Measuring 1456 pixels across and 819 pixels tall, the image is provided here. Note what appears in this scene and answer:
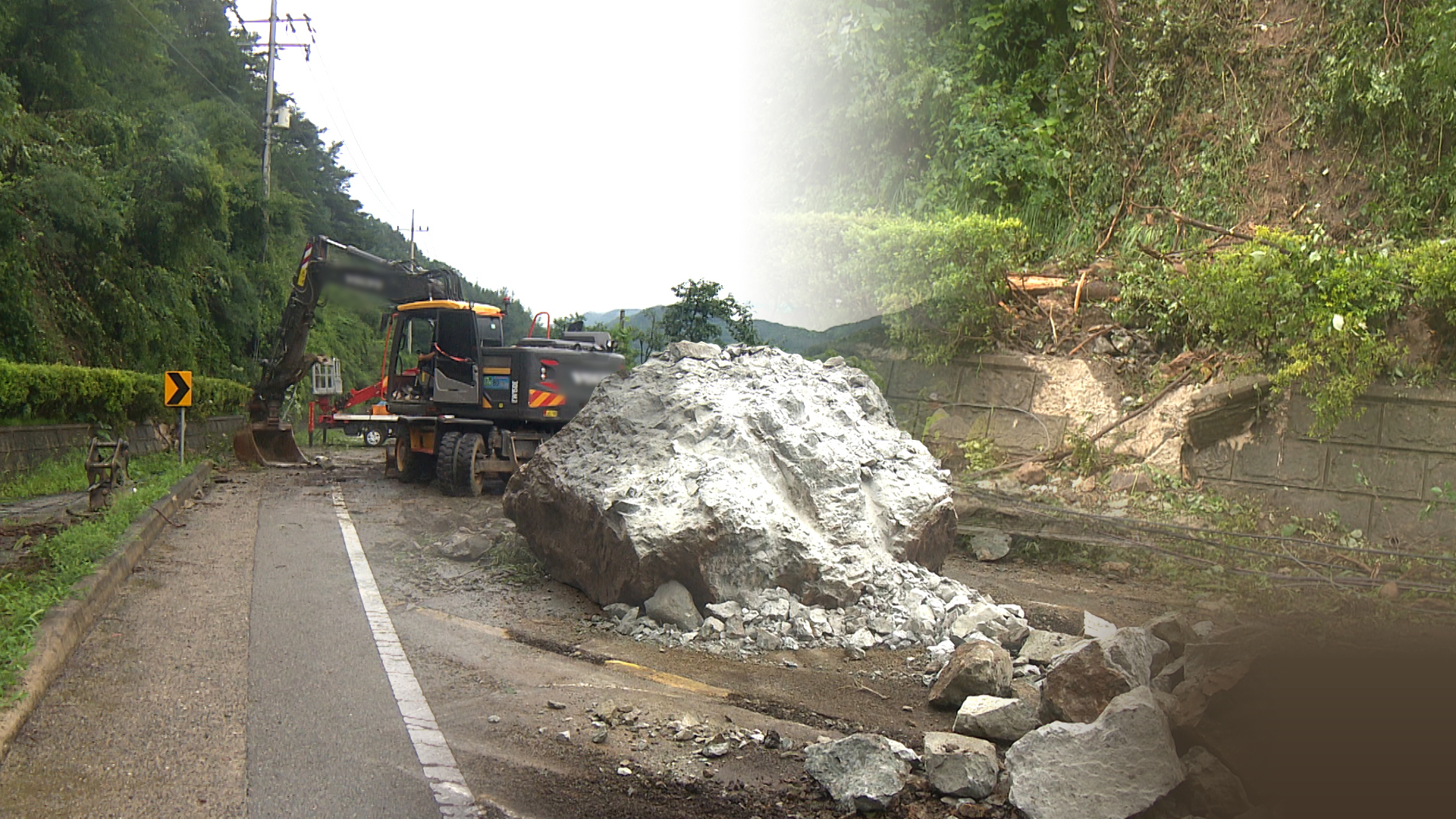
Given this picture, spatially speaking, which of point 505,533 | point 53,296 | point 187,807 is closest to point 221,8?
point 53,296

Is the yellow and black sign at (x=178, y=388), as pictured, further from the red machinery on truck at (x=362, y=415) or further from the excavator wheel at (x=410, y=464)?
the excavator wheel at (x=410, y=464)

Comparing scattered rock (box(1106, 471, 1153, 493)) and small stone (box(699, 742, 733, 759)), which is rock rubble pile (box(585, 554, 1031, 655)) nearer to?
small stone (box(699, 742, 733, 759))

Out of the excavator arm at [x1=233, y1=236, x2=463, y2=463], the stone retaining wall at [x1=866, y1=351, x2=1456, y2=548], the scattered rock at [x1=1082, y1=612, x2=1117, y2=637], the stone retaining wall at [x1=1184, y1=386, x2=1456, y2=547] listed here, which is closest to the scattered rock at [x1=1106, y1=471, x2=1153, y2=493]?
the stone retaining wall at [x1=866, y1=351, x2=1456, y2=548]

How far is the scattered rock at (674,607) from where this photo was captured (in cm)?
605

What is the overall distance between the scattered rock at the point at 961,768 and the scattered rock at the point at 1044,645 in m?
1.83

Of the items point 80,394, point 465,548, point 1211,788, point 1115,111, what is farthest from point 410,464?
point 1211,788

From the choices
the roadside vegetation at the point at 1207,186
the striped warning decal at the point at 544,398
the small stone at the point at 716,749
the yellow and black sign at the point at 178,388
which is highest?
the roadside vegetation at the point at 1207,186

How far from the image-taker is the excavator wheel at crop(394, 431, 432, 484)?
14547 mm

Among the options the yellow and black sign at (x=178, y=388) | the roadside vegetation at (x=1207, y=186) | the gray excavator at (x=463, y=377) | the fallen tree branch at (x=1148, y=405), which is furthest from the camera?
the yellow and black sign at (x=178, y=388)

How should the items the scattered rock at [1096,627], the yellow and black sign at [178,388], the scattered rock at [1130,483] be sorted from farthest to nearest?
the yellow and black sign at [178,388]
the scattered rock at [1130,483]
the scattered rock at [1096,627]

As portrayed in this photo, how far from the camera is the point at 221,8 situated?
3062 centimetres

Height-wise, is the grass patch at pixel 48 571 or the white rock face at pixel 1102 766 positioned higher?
the white rock face at pixel 1102 766

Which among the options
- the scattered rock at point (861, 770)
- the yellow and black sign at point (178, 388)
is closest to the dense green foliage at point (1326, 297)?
the scattered rock at point (861, 770)

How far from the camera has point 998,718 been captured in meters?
4.27
